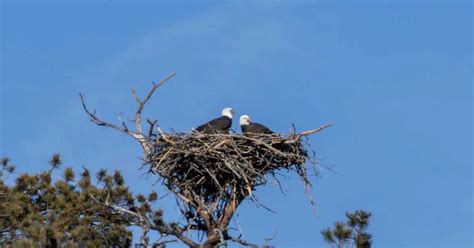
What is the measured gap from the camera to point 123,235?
51.2 ft

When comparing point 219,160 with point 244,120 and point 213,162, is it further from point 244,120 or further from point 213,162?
point 244,120

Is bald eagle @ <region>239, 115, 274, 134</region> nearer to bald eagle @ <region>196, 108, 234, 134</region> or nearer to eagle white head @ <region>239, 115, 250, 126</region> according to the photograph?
bald eagle @ <region>196, 108, 234, 134</region>

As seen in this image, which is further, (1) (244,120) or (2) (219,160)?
(1) (244,120)

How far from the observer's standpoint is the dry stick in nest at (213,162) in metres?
15.1

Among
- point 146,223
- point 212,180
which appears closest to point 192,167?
point 212,180

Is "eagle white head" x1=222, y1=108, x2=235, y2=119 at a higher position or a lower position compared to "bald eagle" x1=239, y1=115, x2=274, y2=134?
higher

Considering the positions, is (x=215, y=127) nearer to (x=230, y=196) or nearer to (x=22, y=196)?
(x=230, y=196)

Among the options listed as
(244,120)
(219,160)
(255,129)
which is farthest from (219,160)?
(244,120)

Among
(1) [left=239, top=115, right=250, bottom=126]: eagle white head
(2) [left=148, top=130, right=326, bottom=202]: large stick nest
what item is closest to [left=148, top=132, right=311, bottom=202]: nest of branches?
(2) [left=148, top=130, right=326, bottom=202]: large stick nest

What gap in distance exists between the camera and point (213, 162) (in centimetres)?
1547

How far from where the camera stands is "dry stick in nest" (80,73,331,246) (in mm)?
15094

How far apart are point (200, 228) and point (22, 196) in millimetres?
2597

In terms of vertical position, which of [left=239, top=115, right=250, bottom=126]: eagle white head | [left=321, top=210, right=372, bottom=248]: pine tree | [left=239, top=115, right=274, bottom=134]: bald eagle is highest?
[left=239, top=115, right=250, bottom=126]: eagle white head

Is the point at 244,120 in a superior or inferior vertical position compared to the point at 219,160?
superior
